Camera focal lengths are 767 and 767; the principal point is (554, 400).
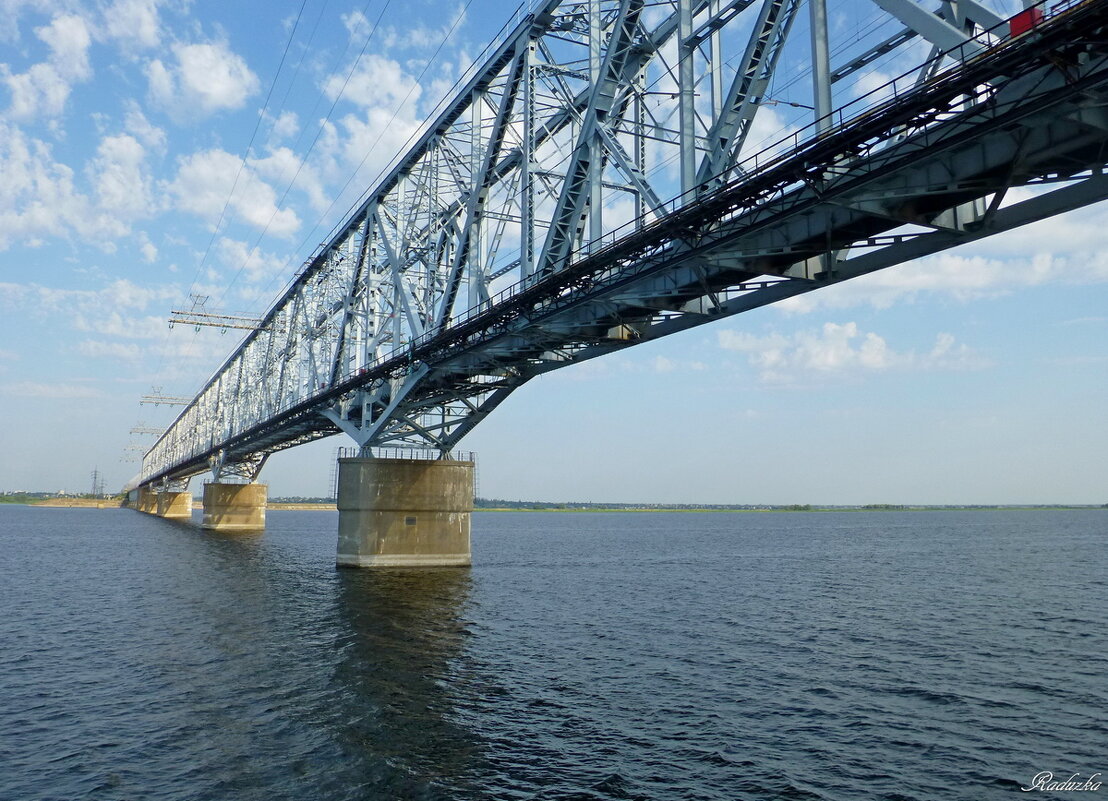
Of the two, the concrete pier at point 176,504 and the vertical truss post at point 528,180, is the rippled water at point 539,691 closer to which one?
the vertical truss post at point 528,180

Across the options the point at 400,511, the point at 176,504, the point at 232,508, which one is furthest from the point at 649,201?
the point at 176,504

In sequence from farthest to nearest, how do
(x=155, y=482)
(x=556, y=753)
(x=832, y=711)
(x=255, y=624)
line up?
(x=155, y=482) < (x=255, y=624) < (x=832, y=711) < (x=556, y=753)

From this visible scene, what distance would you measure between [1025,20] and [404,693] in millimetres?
19656

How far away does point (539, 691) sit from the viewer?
20.1 m

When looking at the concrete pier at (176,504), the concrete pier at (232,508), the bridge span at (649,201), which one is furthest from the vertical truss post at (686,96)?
the concrete pier at (176,504)

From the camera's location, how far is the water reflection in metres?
14.3

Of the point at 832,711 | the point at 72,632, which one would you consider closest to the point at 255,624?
the point at 72,632

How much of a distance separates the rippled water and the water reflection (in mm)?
94

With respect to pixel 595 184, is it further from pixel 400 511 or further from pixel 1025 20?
pixel 400 511

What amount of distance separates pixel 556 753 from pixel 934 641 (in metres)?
18.1

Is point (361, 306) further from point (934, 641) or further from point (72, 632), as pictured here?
point (934, 641)

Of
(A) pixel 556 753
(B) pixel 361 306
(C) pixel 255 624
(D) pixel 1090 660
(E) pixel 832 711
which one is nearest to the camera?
(A) pixel 556 753

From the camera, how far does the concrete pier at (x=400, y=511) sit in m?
45.3

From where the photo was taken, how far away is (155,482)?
174m
